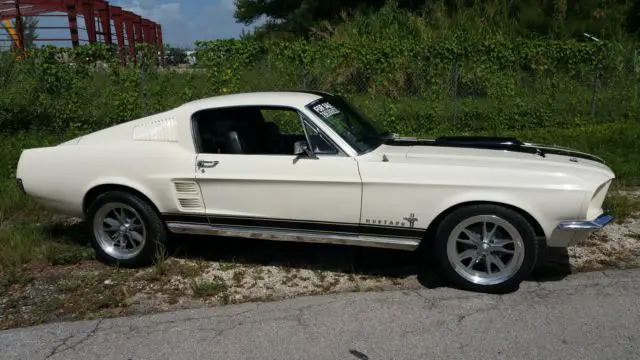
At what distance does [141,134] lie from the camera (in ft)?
15.4

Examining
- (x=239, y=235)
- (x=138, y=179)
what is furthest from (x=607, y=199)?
(x=138, y=179)

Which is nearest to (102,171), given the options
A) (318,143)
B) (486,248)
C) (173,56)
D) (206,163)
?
(206,163)

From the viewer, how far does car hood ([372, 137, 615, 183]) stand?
3.90 meters

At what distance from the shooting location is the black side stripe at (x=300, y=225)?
13.5ft

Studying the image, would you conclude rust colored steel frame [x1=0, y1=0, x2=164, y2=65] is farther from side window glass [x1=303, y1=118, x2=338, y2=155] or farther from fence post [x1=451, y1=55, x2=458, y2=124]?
side window glass [x1=303, y1=118, x2=338, y2=155]

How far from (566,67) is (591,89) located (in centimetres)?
66

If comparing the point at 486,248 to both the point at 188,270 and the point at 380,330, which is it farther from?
the point at 188,270

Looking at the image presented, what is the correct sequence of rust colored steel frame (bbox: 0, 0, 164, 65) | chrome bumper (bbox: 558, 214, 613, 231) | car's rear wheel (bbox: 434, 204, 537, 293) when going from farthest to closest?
rust colored steel frame (bbox: 0, 0, 164, 65)
car's rear wheel (bbox: 434, 204, 537, 293)
chrome bumper (bbox: 558, 214, 613, 231)

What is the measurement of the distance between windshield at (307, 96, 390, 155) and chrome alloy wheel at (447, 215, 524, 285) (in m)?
0.97

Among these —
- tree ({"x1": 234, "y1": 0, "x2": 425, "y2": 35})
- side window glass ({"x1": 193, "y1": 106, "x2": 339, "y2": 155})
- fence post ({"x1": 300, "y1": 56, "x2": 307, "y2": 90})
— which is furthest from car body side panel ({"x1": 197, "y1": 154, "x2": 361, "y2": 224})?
tree ({"x1": 234, "y1": 0, "x2": 425, "y2": 35})

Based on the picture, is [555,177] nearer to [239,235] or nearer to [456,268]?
[456,268]

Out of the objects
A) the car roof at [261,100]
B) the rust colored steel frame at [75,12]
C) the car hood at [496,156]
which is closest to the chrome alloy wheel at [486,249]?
the car hood at [496,156]

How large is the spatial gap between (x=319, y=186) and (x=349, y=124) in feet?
2.47

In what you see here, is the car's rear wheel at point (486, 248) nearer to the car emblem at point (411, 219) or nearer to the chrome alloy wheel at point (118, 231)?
the car emblem at point (411, 219)
